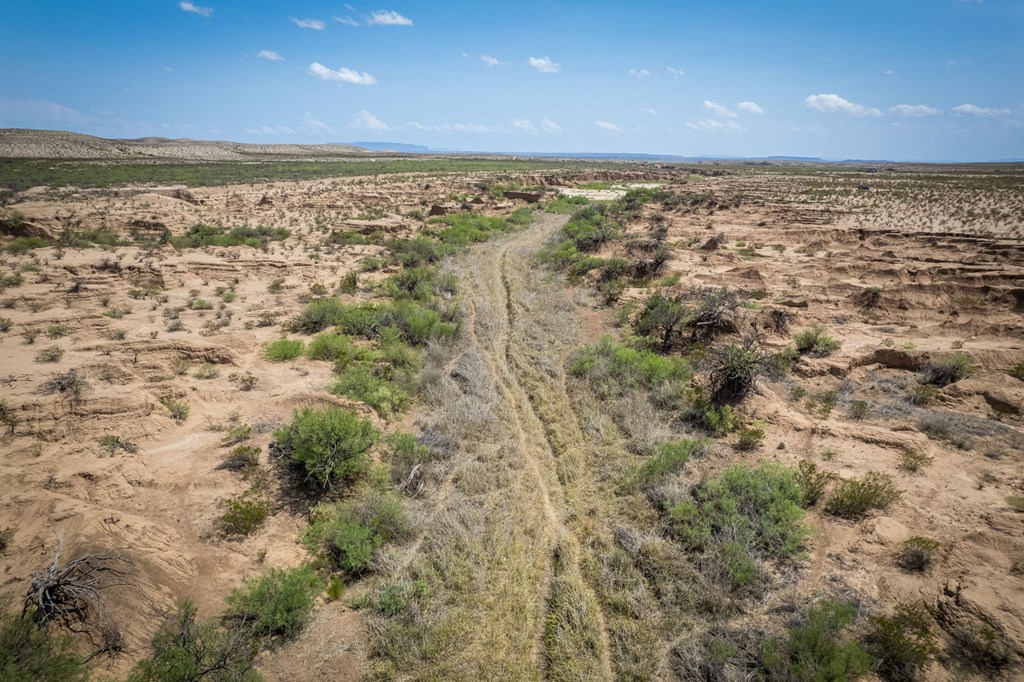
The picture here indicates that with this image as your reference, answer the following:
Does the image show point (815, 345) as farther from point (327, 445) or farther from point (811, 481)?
point (327, 445)

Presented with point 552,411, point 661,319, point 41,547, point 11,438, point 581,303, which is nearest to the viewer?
point 41,547

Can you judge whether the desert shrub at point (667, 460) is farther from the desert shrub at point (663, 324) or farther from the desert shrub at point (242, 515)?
the desert shrub at point (242, 515)

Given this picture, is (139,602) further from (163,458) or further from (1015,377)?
(1015,377)

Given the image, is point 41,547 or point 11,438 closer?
point 41,547

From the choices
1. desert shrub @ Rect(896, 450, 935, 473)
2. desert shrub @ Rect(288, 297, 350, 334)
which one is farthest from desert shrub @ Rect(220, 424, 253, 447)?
desert shrub @ Rect(896, 450, 935, 473)

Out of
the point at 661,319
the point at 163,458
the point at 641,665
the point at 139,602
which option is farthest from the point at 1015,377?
the point at 163,458

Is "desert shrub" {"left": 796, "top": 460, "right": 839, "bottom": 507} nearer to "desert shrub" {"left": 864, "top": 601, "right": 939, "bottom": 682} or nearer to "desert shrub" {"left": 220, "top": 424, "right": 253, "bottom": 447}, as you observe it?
"desert shrub" {"left": 864, "top": 601, "right": 939, "bottom": 682}

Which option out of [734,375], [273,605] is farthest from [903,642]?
[273,605]
